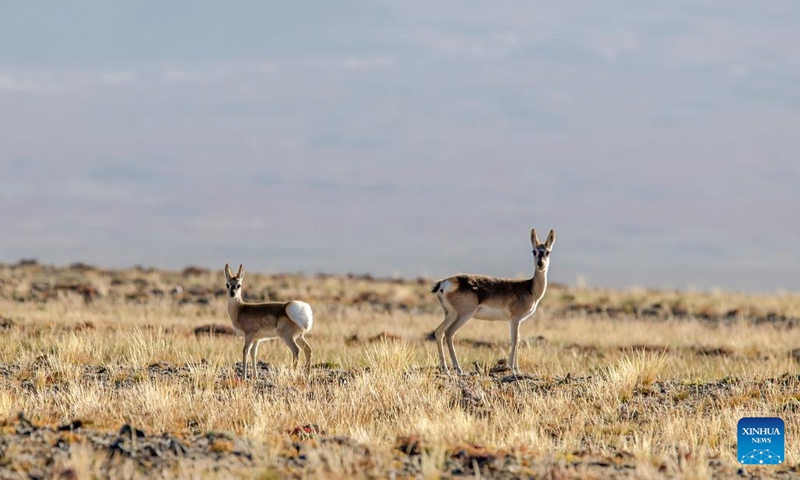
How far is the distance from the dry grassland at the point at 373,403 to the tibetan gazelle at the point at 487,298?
32.3 inches

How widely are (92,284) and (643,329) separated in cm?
2033

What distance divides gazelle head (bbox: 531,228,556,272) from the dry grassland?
1.83m

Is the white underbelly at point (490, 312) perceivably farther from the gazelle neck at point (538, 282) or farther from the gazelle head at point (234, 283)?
the gazelle head at point (234, 283)

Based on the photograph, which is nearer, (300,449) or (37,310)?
(300,449)

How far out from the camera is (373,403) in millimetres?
13383

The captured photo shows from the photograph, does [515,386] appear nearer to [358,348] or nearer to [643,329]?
[358,348]

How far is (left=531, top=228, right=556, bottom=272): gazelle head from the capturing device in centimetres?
1762

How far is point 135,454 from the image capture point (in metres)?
9.37

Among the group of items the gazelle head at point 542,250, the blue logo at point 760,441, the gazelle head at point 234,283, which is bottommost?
the blue logo at point 760,441

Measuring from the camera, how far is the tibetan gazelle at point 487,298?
17469 mm

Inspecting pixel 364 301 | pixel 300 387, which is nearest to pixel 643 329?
pixel 364 301

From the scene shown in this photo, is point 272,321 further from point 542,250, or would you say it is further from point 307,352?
point 542,250

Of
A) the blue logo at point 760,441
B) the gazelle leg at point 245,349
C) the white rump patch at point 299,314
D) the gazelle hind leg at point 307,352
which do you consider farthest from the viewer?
the gazelle hind leg at point 307,352

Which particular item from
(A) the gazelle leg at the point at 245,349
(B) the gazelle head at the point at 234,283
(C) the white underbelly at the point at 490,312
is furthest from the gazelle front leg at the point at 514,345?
(B) the gazelle head at the point at 234,283
